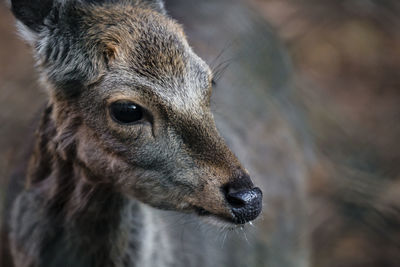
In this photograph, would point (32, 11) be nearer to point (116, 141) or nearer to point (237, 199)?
point (116, 141)

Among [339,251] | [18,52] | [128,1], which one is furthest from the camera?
[18,52]

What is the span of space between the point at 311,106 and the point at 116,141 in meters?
2.51

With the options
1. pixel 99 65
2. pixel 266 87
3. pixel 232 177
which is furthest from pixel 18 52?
pixel 232 177

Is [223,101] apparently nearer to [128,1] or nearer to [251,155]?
A: [251,155]

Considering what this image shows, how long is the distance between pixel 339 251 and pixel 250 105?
1180 millimetres

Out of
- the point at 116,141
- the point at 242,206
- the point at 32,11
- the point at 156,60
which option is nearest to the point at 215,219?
the point at 242,206

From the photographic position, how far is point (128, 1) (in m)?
2.07

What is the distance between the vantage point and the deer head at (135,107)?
1.78 metres

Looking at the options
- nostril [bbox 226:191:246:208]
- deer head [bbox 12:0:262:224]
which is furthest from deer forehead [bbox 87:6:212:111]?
nostril [bbox 226:191:246:208]

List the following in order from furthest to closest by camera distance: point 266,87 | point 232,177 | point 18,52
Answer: point 18,52 < point 266,87 < point 232,177

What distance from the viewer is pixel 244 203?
5.71 feet

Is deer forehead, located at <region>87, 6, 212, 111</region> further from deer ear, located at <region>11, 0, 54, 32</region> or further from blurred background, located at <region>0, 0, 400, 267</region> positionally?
blurred background, located at <region>0, 0, 400, 267</region>

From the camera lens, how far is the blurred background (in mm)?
3062

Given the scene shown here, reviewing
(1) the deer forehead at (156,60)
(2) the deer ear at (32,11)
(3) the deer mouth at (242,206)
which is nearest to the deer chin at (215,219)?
(3) the deer mouth at (242,206)
